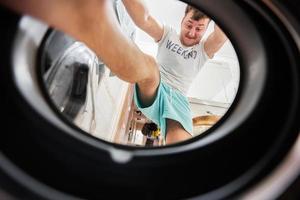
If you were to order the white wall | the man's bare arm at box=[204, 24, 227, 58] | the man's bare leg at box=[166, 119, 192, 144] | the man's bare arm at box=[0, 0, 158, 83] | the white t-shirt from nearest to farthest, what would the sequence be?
the man's bare arm at box=[0, 0, 158, 83] < the man's bare leg at box=[166, 119, 192, 144] < the man's bare arm at box=[204, 24, 227, 58] < the white t-shirt < the white wall

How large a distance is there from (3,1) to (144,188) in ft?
1.04

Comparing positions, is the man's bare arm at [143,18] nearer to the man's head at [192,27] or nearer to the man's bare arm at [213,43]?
the man's head at [192,27]

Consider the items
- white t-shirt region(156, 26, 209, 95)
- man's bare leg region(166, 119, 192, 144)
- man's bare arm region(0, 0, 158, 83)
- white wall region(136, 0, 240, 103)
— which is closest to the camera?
man's bare arm region(0, 0, 158, 83)

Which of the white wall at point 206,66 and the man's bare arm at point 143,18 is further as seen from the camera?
the white wall at point 206,66

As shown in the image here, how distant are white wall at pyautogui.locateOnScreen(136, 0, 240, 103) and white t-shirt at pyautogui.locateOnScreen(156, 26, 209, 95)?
10 cm

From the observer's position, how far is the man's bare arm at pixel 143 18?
1601mm

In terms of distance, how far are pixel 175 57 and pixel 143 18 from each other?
0.31 meters

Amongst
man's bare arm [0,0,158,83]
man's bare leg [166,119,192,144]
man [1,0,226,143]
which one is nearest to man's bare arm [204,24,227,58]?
man [1,0,226,143]

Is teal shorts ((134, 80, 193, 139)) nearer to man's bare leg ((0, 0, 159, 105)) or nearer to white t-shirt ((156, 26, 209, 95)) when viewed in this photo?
white t-shirt ((156, 26, 209, 95))

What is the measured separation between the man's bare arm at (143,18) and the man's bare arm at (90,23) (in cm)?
73

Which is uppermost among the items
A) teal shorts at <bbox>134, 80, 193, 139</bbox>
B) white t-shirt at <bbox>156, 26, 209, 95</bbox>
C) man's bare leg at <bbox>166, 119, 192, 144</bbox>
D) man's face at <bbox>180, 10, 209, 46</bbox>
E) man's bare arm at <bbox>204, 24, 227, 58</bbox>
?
man's face at <bbox>180, 10, 209, 46</bbox>

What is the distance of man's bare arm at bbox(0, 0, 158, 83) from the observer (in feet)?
1.45

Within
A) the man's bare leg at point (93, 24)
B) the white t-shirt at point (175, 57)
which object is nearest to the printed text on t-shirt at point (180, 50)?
the white t-shirt at point (175, 57)

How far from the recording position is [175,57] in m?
1.89
